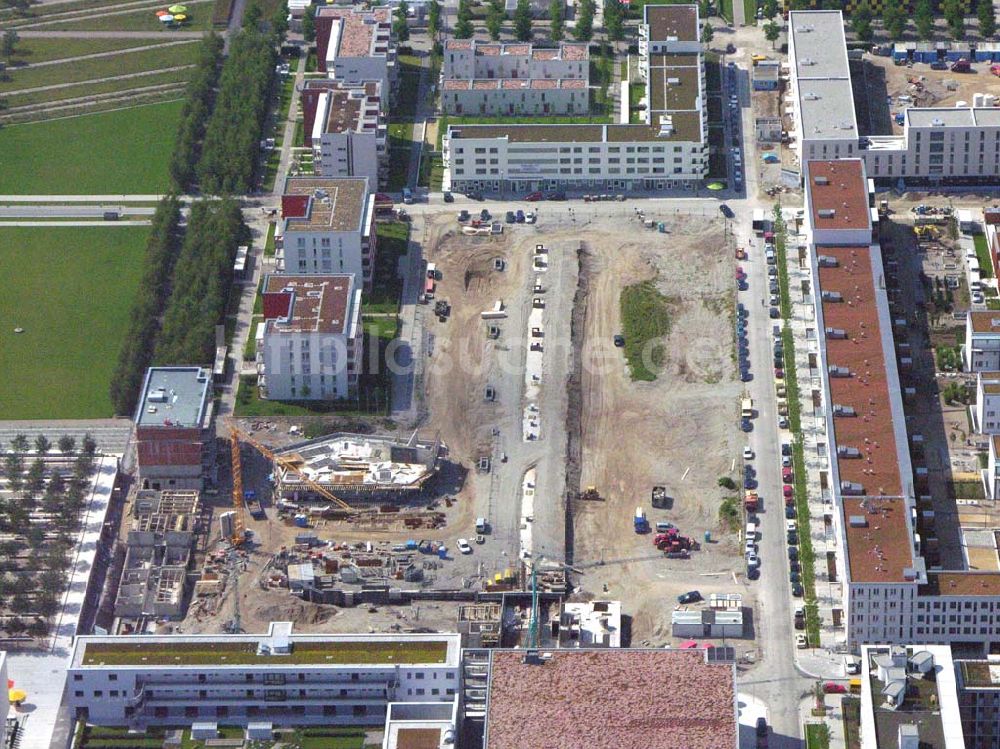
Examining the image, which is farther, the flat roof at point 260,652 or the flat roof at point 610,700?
the flat roof at point 260,652

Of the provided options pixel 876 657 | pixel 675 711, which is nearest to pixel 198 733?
pixel 675 711

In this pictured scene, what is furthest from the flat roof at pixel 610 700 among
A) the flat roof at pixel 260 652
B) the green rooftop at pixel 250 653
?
the green rooftop at pixel 250 653

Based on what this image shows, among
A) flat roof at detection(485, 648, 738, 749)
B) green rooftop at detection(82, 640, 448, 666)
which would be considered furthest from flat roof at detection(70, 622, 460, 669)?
flat roof at detection(485, 648, 738, 749)

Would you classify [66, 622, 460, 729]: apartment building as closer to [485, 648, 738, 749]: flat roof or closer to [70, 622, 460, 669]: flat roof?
[70, 622, 460, 669]: flat roof

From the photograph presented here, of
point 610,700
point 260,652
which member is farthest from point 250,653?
point 610,700

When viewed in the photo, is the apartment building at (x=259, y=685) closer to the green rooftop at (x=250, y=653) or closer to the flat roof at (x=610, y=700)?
the green rooftop at (x=250, y=653)

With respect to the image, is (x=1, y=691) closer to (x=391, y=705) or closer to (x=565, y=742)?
(x=391, y=705)

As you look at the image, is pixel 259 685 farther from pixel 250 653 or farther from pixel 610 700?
pixel 610 700
